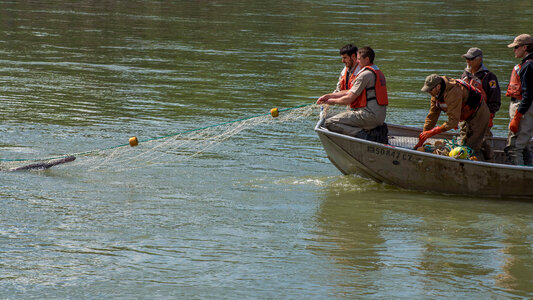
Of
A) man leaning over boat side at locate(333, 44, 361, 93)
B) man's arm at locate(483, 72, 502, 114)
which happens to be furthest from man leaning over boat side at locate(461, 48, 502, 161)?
man leaning over boat side at locate(333, 44, 361, 93)

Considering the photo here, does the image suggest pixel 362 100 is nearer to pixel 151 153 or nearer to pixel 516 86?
pixel 516 86

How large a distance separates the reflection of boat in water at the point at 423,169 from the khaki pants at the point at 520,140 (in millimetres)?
506

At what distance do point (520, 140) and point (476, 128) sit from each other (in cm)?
55

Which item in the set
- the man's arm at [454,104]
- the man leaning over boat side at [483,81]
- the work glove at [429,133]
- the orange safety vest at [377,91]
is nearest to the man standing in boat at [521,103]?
the man leaning over boat side at [483,81]

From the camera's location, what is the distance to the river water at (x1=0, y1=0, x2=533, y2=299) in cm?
675

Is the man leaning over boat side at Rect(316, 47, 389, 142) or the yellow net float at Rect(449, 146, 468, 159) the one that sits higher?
the man leaning over boat side at Rect(316, 47, 389, 142)

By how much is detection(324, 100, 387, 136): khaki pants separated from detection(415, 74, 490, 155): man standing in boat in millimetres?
573

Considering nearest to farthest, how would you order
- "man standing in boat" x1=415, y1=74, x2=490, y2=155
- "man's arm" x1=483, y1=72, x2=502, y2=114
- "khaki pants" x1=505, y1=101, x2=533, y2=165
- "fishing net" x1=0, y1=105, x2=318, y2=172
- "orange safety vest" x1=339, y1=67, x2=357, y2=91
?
"man standing in boat" x1=415, y1=74, x2=490, y2=155 < "khaki pants" x1=505, y1=101, x2=533, y2=165 < "man's arm" x1=483, y1=72, x2=502, y2=114 < "orange safety vest" x1=339, y1=67, x2=357, y2=91 < "fishing net" x1=0, y1=105, x2=318, y2=172

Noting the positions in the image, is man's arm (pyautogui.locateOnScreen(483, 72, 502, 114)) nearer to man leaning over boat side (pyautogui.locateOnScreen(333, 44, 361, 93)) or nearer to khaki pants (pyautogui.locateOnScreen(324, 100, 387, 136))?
khaki pants (pyautogui.locateOnScreen(324, 100, 387, 136))

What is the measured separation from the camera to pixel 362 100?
9461 millimetres

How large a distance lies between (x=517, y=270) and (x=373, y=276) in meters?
1.31

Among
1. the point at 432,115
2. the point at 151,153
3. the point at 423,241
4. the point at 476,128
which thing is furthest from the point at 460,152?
the point at 151,153

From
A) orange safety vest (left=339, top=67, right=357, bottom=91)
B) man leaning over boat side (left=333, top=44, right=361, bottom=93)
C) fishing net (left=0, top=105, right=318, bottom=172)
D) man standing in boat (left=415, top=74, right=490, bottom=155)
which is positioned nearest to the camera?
man standing in boat (left=415, top=74, right=490, bottom=155)

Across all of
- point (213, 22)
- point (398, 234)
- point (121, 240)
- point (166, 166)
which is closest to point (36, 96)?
point (166, 166)
